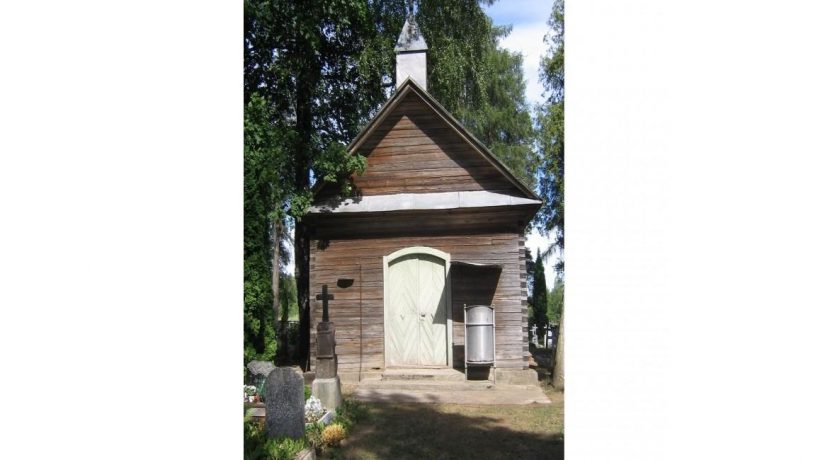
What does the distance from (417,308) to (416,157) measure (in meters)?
2.46

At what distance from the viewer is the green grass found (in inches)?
183

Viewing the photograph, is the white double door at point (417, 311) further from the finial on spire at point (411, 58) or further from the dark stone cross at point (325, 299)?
the finial on spire at point (411, 58)

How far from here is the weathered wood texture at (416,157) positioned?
339 inches

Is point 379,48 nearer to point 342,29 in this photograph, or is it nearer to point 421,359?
point 342,29

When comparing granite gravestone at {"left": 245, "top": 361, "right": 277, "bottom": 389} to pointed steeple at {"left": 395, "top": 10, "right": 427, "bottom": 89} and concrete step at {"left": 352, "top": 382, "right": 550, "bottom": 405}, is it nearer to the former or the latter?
concrete step at {"left": 352, "top": 382, "right": 550, "bottom": 405}

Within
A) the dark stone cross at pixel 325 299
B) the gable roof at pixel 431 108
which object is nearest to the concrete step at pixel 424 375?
the dark stone cross at pixel 325 299

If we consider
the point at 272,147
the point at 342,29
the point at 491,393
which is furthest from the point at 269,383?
the point at 342,29

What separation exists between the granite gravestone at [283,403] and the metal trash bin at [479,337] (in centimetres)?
385

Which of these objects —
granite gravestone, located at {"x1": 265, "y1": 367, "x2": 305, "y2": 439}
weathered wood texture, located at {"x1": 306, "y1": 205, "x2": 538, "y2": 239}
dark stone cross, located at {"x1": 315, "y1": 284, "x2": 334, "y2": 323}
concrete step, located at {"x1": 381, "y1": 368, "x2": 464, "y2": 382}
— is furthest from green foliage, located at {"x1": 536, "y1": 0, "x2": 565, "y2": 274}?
granite gravestone, located at {"x1": 265, "y1": 367, "x2": 305, "y2": 439}

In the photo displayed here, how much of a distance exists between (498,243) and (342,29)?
431 cm

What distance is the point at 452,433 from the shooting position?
5316 millimetres

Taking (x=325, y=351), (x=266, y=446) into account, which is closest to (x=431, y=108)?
(x=325, y=351)

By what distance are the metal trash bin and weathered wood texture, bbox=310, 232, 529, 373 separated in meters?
0.33

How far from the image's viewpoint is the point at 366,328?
27.0ft
